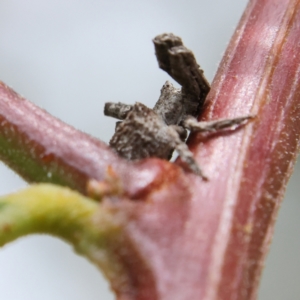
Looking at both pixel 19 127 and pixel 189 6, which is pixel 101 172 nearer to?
pixel 19 127

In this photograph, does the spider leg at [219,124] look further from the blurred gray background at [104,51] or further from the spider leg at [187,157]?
the blurred gray background at [104,51]

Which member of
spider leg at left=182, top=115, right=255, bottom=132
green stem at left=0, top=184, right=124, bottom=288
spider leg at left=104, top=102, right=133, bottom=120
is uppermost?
spider leg at left=182, top=115, right=255, bottom=132

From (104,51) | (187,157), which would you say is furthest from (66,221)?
(104,51)

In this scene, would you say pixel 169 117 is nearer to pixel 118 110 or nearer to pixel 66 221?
pixel 118 110

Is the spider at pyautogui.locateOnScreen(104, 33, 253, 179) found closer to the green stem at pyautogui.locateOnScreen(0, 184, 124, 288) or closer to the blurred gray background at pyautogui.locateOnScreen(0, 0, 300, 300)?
the green stem at pyautogui.locateOnScreen(0, 184, 124, 288)

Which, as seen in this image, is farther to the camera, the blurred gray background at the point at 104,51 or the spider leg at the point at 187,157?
the blurred gray background at the point at 104,51

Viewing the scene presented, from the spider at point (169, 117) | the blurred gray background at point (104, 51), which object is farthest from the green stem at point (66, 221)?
the blurred gray background at point (104, 51)

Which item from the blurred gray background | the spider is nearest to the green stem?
the spider

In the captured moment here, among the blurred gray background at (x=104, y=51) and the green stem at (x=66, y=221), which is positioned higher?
the blurred gray background at (x=104, y=51)

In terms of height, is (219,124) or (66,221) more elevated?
(219,124)
